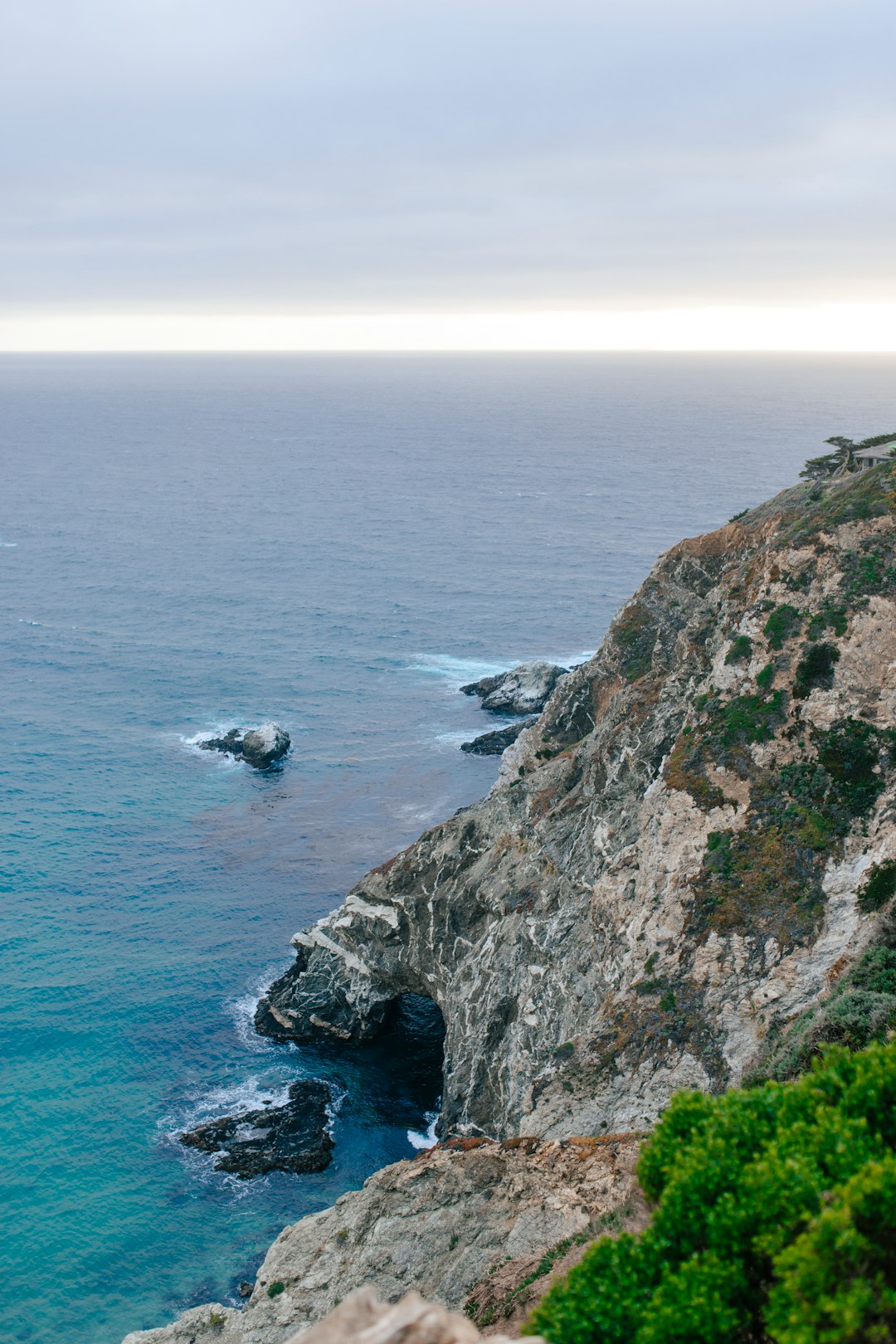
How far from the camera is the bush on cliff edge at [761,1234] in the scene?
56.3 feet

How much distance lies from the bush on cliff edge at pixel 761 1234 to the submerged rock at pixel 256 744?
84.4 m

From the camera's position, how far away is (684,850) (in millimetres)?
45531

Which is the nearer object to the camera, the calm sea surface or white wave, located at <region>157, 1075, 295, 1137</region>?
the calm sea surface

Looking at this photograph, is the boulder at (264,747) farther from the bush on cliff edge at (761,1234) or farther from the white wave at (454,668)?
the bush on cliff edge at (761,1234)

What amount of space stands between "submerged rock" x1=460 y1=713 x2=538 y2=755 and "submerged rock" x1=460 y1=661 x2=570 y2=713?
8.59 m

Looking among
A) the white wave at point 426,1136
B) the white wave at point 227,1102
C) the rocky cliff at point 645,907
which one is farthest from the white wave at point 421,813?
the white wave at point 426,1136

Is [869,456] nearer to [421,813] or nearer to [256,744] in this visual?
[421,813]

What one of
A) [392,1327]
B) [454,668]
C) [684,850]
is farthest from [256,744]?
[392,1327]

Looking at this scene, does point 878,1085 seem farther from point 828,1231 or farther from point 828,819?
point 828,819

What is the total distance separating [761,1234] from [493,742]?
88068mm

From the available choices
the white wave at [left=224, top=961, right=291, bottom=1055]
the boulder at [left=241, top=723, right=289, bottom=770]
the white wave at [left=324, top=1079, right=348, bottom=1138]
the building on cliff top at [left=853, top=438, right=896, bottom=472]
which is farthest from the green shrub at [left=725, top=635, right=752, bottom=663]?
the boulder at [left=241, top=723, right=289, bottom=770]

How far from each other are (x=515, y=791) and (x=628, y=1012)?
22.0 metres

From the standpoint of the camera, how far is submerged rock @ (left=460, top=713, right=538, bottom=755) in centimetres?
10619

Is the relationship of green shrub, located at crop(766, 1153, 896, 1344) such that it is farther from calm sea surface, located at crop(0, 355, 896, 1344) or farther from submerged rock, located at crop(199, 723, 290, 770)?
submerged rock, located at crop(199, 723, 290, 770)
